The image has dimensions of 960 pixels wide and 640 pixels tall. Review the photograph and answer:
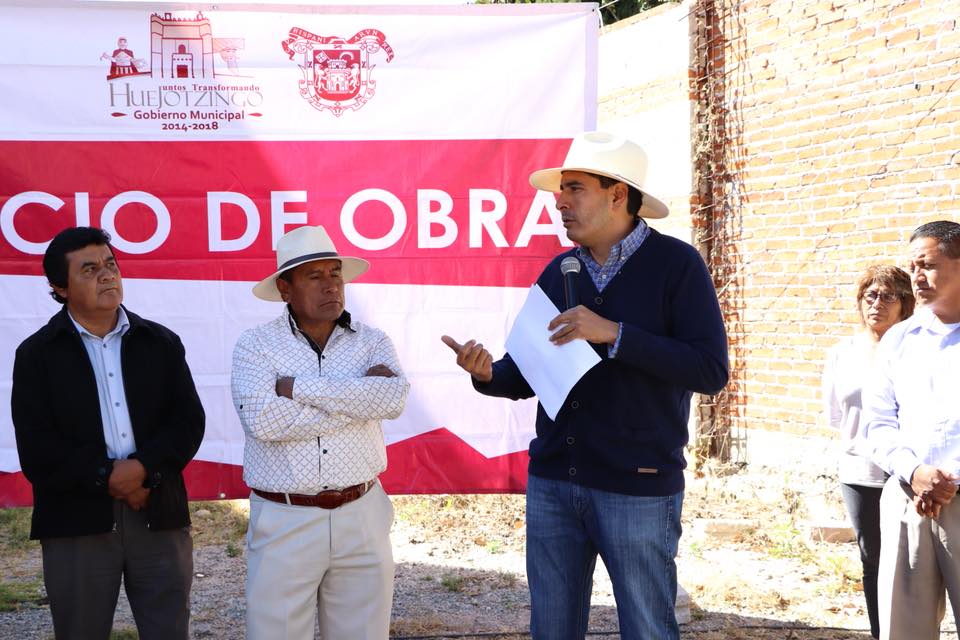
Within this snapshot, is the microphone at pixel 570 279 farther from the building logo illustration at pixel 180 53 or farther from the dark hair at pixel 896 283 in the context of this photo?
the building logo illustration at pixel 180 53

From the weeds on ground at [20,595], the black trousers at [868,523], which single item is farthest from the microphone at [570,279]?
the weeds on ground at [20,595]

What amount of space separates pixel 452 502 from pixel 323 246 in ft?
14.7

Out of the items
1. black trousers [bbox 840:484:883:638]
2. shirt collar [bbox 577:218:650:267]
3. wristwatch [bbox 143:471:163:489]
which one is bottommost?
black trousers [bbox 840:484:883:638]

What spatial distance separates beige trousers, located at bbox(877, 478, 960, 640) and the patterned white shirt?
1886 millimetres

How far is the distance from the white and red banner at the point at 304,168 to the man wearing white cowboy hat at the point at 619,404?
179 cm

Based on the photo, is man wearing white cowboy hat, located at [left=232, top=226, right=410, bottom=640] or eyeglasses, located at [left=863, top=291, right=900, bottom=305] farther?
eyeglasses, located at [left=863, top=291, right=900, bottom=305]

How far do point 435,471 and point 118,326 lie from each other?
193 centimetres

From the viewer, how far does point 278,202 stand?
5164mm

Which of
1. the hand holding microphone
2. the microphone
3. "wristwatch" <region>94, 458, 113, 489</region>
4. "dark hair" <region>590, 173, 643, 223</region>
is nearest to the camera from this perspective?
the hand holding microphone

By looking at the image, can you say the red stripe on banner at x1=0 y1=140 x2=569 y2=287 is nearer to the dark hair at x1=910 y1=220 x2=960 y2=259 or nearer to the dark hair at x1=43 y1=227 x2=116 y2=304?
the dark hair at x1=43 y1=227 x2=116 y2=304

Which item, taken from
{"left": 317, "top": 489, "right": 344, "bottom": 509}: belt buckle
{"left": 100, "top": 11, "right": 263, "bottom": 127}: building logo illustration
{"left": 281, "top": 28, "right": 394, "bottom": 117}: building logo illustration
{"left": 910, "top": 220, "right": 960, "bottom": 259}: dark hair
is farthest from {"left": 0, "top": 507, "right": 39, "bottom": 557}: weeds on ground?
{"left": 910, "top": 220, "right": 960, "bottom": 259}: dark hair

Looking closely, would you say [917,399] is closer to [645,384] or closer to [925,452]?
[925,452]

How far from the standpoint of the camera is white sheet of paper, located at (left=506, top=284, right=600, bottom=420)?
3.16 metres

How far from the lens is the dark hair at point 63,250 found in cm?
380
